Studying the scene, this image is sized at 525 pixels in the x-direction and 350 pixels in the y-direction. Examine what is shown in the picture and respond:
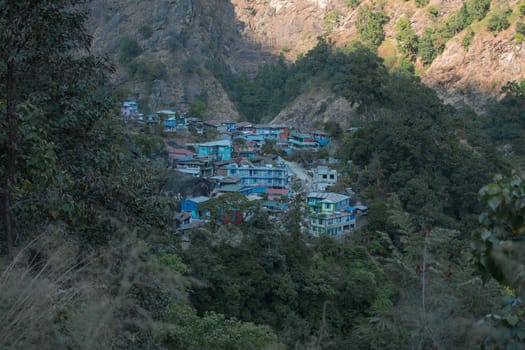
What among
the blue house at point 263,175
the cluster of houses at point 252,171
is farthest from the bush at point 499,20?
the blue house at point 263,175

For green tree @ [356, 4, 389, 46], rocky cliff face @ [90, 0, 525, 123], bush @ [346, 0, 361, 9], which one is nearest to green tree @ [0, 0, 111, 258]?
rocky cliff face @ [90, 0, 525, 123]

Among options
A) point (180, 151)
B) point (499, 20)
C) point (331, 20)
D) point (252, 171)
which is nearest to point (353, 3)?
point (331, 20)

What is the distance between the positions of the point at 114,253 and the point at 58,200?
454 mm

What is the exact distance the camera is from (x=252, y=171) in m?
17.3

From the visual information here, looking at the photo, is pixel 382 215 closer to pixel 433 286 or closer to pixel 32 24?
pixel 433 286

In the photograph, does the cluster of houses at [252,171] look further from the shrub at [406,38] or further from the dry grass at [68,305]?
the shrub at [406,38]

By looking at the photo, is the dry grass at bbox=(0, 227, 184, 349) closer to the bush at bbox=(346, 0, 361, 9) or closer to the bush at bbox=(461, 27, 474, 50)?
the bush at bbox=(461, 27, 474, 50)

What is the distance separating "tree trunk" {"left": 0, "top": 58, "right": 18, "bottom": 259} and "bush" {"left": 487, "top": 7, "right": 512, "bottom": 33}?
88.1 ft

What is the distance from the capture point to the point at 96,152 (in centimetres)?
388

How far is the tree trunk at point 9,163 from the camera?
287cm

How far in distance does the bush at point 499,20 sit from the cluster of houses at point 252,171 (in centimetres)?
1064

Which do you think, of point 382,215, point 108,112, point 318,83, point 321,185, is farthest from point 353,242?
point 318,83

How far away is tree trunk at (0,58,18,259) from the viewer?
2.87 m

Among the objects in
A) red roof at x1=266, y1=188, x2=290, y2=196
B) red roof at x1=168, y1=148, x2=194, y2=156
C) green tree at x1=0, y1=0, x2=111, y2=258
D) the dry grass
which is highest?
red roof at x1=168, y1=148, x2=194, y2=156
